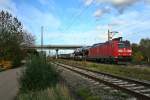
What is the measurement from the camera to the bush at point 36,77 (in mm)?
15474

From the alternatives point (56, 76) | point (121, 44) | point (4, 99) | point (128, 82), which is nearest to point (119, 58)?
point (121, 44)

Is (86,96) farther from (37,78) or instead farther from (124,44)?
(124,44)

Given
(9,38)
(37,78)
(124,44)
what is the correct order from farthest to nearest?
(9,38), (124,44), (37,78)

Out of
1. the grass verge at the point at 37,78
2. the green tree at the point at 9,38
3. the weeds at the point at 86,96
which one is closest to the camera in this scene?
the weeds at the point at 86,96

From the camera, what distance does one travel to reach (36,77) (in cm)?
1564

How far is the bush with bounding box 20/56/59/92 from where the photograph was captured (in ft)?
50.8

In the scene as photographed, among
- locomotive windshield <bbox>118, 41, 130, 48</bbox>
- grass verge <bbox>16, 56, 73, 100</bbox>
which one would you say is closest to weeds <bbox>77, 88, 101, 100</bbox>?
grass verge <bbox>16, 56, 73, 100</bbox>

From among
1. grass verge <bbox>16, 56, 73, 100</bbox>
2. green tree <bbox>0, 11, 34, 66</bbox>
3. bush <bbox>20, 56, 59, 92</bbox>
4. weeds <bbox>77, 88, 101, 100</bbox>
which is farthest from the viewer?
green tree <bbox>0, 11, 34, 66</bbox>

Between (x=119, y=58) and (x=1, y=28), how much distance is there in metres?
28.9

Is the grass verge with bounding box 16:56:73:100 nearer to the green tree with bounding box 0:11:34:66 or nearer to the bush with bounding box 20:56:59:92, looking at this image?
the bush with bounding box 20:56:59:92

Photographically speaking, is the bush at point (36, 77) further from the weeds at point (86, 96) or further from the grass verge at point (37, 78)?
the weeds at point (86, 96)

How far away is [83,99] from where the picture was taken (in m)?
13.2

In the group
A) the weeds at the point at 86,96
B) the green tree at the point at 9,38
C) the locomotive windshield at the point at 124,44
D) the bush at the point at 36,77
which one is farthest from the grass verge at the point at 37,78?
the green tree at the point at 9,38

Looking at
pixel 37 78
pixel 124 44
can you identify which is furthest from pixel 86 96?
pixel 124 44
